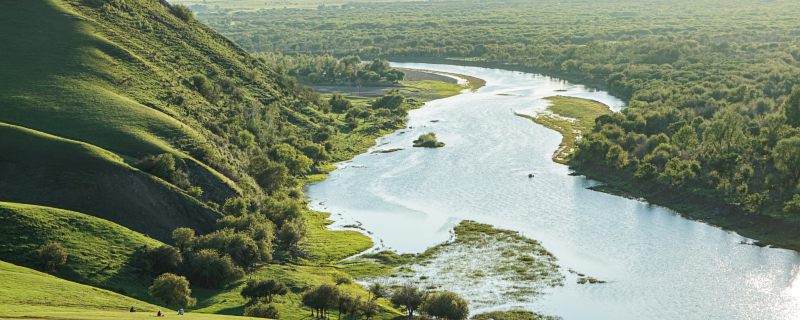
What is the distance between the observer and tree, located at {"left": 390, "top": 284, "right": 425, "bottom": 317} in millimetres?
91338

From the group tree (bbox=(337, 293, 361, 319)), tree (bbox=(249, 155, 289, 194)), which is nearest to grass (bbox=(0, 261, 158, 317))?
tree (bbox=(337, 293, 361, 319))

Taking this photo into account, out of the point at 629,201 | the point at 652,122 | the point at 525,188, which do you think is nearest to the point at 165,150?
the point at 525,188

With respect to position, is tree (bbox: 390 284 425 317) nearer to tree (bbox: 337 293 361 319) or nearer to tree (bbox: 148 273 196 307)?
tree (bbox: 337 293 361 319)

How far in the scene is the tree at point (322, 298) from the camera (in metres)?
88.2

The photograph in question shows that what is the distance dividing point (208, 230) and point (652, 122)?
334 feet

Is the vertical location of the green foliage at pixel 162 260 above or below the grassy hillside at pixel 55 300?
below

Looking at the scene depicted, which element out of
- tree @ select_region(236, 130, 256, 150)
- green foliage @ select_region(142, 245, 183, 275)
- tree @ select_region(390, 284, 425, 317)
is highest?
green foliage @ select_region(142, 245, 183, 275)

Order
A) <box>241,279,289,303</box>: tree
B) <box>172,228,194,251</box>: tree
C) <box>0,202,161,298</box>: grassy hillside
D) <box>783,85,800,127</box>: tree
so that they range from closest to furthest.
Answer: <box>0,202,161,298</box>: grassy hillside → <box>241,279,289,303</box>: tree → <box>172,228,194,251</box>: tree → <box>783,85,800,127</box>: tree

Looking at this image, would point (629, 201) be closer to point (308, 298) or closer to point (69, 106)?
point (308, 298)

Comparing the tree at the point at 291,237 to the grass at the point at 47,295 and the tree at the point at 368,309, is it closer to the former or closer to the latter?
the tree at the point at 368,309

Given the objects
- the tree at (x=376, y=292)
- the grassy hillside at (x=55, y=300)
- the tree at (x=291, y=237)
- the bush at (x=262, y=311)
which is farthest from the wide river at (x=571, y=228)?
the grassy hillside at (x=55, y=300)

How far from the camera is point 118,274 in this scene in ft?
303

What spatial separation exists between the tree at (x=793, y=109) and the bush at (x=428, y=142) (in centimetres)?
7028

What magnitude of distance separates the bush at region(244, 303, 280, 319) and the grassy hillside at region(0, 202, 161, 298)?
12000 mm
